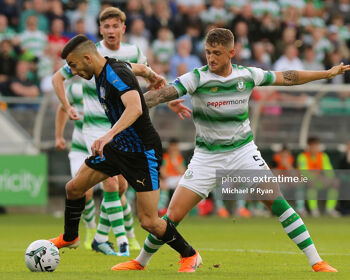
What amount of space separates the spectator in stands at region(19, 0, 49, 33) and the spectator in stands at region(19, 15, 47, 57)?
557 mm

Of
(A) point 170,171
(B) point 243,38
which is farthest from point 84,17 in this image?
(A) point 170,171

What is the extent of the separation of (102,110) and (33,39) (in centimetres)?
981

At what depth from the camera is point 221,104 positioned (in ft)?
26.1

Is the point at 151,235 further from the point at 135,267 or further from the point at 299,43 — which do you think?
the point at 299,43

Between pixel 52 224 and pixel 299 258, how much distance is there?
7.04 m

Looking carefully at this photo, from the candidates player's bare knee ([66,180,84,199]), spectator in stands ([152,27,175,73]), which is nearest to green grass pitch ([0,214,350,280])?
player's bare knee ([66,180,84,199])

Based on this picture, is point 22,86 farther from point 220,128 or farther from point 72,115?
point 220,128

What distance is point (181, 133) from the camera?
18969 millimetres

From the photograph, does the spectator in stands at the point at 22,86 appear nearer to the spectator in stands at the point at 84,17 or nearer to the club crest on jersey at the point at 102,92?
the spectator in stands at the point at 84,17

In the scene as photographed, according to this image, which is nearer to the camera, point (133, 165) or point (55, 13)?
point (133, 165)

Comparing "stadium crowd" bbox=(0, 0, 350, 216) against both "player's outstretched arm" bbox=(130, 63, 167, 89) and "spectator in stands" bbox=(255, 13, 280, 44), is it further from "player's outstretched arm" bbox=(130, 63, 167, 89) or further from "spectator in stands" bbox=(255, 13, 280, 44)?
"player's outstretched arm" bbox=(130, 63, 167, 89)

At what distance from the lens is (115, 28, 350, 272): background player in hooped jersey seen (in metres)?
7.86

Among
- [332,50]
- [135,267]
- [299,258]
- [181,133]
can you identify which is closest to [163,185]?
[181,133]

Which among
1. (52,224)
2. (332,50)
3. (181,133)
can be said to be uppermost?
(332,50)
